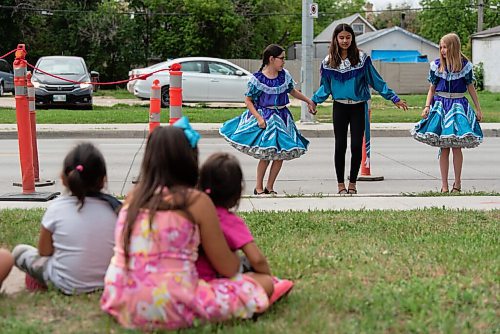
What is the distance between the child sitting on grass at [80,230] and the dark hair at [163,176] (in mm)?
557

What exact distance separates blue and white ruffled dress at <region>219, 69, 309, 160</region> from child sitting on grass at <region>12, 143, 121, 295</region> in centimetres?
482

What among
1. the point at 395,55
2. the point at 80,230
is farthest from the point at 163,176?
the point at 395,55

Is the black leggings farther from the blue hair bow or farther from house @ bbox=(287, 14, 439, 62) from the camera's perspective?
house @ bbox=(287, 14, 439, 62)

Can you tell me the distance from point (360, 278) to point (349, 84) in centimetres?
461

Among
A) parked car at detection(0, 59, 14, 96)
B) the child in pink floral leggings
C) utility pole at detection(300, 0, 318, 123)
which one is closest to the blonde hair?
the child in pink floral leggings

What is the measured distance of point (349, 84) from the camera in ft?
31.0

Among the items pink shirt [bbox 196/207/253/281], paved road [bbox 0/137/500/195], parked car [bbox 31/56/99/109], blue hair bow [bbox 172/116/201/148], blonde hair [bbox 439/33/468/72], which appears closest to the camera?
blue hair bow [bbox 172/116/201/148]

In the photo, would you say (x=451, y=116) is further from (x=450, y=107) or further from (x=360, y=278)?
(x=360, y=278)

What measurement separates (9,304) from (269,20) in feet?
158

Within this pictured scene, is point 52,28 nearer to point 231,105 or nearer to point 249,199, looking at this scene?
point 231,105

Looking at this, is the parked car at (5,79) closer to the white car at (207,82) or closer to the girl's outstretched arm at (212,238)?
the white car at (207,82)

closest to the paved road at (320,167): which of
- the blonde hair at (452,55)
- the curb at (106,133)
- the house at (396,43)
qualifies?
the curb at (106,133)

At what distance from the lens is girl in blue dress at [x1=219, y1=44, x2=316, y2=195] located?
31.1ft

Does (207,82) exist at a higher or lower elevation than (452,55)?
lower
